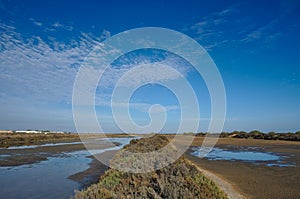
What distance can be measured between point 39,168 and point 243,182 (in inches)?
504

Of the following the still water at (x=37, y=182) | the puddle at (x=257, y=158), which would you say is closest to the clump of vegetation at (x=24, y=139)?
the still water at (x=37, y=182)

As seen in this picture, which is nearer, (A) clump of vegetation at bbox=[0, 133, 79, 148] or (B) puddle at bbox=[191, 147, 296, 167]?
(B) puddle at bbox=[191, 147, 296, 167]

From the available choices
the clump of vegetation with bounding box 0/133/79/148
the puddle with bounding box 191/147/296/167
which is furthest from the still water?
the clump of vegetation with bounding box 0/133/79/148

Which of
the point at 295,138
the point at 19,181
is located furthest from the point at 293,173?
the point at 295,138

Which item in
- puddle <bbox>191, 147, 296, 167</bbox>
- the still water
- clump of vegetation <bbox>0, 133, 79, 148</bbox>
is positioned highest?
clump of vegetation <bbox>0, 133, 79, 148</bbox>

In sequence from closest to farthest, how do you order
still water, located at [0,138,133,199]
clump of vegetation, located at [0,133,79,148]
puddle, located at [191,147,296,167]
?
still water, located at [0,138,133,199] < puddle, located at [191,147,296,167] < clump of vegetation, located at [0,133,79,148]

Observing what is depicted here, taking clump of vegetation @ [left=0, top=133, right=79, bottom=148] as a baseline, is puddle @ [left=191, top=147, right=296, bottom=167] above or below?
below

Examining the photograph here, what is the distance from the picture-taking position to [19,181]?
12.5m

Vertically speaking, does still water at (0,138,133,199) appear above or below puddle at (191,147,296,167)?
below

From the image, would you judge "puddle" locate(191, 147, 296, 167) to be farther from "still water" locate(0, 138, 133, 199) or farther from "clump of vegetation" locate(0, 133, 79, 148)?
"clump of vegetation" locate(0, 133, 79, 148)

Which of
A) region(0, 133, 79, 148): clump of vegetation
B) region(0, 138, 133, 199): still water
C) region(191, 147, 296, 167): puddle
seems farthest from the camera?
region(0, 133, 79, 148): clump of vegetation

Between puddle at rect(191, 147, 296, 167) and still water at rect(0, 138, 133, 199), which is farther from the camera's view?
puddle at rect(191, 147, 296, 167)

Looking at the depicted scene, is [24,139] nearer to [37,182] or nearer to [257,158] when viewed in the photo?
[37,182]

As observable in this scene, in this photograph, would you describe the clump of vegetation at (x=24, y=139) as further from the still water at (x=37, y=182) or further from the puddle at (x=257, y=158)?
the puddle at (x=257, y=158)
